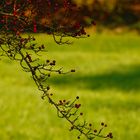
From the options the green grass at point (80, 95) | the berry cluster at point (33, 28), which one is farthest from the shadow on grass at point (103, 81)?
the berry cluster at point (33, 28)

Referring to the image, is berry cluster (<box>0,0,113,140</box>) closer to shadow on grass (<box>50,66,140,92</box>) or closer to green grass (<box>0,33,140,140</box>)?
green grass (<box>0,33,140,140</box>)

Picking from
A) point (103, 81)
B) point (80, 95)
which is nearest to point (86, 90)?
point (80, 95)

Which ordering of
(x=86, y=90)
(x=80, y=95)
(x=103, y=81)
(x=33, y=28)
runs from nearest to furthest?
(x=33, y=28), (x=80, y=95), (x=86, y=90), (x=103, y=81)

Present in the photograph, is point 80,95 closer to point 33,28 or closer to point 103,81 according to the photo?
point 103,81

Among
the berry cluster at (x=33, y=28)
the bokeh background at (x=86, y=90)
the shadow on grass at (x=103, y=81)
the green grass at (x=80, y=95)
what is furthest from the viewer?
the shadow on grass at (x=103, y=81)

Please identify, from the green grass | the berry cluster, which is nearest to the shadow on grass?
the green grass

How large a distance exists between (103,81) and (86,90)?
125 inches

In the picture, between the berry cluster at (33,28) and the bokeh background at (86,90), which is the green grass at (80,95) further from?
the berry cluster at (33,28)

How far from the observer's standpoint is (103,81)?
25.7 metres

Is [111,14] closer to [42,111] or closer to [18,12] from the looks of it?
[42,111]

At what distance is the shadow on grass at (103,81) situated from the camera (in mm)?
24188

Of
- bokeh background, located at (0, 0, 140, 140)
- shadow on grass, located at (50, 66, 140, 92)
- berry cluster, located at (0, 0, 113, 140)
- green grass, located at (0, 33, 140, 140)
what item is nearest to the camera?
berry cluster, located at (0, 0, 113, 140)

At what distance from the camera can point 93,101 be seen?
19.0 meters

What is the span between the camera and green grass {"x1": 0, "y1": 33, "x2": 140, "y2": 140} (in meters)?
13.7
